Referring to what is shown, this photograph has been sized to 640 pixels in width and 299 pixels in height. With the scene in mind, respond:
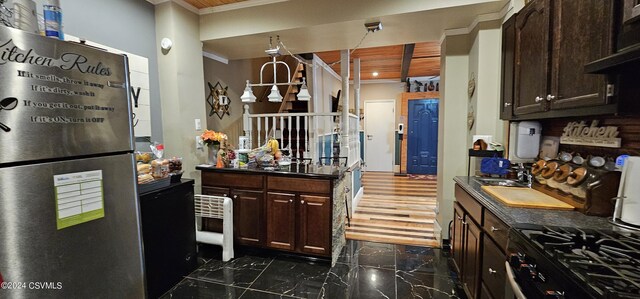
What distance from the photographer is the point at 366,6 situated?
95.6 inches

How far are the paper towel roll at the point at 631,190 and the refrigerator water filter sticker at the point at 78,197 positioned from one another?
234cm

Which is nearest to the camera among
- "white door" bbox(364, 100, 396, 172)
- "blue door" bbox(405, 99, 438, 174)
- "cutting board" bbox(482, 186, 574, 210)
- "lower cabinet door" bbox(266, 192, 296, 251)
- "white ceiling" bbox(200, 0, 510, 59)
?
"cutting board" bbox(482, 186, 574, 210)

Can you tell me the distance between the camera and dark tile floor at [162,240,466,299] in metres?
2.18

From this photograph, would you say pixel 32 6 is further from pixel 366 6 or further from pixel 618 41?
pixel 618 41

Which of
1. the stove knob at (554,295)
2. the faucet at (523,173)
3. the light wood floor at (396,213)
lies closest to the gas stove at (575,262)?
the stove knob at (554,295)

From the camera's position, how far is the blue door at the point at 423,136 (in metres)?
6.86

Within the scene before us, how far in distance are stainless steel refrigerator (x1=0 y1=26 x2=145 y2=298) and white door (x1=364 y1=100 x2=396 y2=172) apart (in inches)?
268

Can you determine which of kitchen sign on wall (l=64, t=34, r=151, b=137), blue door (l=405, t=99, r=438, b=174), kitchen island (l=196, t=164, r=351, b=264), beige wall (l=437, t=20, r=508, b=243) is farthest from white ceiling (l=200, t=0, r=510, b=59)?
blue door (l=405, t=99, r=438, b=174)

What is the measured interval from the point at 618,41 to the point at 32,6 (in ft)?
8.03

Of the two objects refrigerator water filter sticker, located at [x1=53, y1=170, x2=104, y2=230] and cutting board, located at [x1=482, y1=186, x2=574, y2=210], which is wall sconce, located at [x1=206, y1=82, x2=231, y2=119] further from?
cutting board, located at [x1=482, y1=186, x2=574, y2=210]

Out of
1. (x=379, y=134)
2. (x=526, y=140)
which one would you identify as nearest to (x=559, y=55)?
(x=526, y=140)

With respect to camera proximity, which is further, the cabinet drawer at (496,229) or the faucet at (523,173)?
the faucet at (523,173)

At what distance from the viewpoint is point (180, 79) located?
280 centimetres

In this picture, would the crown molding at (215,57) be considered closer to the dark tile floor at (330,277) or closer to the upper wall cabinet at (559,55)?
the dark tile floor at (330,277)
